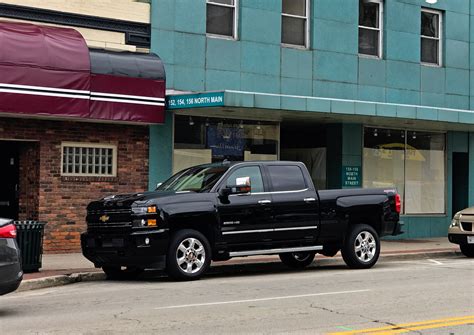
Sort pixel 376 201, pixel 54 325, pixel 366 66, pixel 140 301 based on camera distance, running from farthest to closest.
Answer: pixel 366 66
pixel 376 201
pixel 140 301
pixel 54 325

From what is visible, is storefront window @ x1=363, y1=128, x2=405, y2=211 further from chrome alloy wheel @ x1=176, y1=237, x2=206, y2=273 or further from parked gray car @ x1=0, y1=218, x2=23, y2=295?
parked gray car @ x1=0, y1=218, x2=23, y2=295

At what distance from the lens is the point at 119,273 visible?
13656mm

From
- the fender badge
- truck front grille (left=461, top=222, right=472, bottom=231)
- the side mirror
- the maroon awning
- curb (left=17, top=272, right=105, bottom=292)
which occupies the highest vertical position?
the maroon awning

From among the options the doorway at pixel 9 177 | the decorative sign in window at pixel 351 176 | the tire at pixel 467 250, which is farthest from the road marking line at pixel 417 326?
the decorative sign in window at pixel 351 176

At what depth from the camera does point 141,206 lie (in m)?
12.5

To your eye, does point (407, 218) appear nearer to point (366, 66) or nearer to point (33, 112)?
point (366, 66)

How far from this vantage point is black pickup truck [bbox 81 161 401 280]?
496 inches

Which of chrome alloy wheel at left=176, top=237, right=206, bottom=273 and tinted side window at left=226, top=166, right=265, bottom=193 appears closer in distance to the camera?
chrome alloy wheel at left=176, top=237, right=206, bottom=273

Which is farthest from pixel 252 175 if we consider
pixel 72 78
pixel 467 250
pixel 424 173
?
pixel 424 173

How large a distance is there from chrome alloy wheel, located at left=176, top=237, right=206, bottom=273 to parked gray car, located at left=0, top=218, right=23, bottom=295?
3666 millimetres

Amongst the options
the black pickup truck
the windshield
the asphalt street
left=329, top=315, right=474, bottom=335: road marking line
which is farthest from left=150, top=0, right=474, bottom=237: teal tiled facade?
left=329, top=315, right=474, bottom=335: road marking line

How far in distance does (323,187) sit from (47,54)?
9107mm

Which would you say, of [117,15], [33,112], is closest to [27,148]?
[33,112]

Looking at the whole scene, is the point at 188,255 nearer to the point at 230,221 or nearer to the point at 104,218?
the point at 230,221
